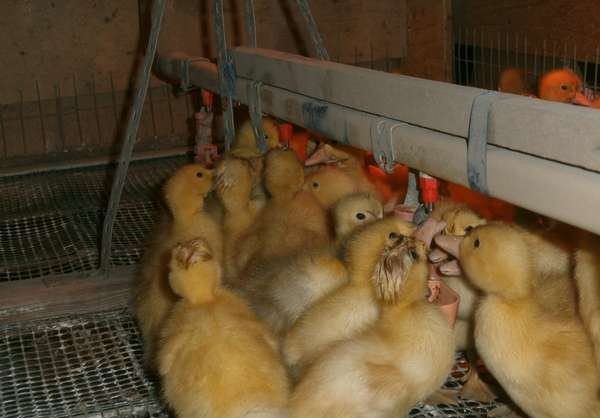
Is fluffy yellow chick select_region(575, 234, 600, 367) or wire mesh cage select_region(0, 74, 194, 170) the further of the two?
wire mesh cage select_region(0, 74, 194, 170)

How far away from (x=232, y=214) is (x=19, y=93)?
2.44m

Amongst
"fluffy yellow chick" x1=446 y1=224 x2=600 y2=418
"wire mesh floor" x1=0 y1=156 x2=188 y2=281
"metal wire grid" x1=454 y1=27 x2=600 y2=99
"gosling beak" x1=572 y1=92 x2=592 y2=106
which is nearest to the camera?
"fluffy yellow chick" x1=446 y1=224 x2=600 y2=418

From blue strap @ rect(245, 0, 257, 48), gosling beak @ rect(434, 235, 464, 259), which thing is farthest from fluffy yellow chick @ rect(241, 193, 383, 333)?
blue strap @ rect(245, 0, 257, 48)

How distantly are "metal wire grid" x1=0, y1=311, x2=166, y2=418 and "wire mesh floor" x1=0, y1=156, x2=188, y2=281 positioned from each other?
528 mm

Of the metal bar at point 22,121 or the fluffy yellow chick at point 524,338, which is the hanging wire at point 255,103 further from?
the metal bar at point 22,121

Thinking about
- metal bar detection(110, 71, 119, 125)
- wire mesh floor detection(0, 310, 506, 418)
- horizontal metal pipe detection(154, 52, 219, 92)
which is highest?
horizontal metal pipe detection(154, 52, 219, 92)

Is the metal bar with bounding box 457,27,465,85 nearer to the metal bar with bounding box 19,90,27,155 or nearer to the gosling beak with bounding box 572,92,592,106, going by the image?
the gosling beak with bounding box 572,92,592,106

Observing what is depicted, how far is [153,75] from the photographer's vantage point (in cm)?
504

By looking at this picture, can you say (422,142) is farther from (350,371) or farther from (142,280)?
(142,280)

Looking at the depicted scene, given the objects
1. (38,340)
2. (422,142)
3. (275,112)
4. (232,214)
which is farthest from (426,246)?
(38,340)

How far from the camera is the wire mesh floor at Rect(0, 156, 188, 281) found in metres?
3.52

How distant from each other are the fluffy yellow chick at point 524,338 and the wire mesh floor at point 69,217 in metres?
1.91

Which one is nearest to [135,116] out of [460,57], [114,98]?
[114,98]

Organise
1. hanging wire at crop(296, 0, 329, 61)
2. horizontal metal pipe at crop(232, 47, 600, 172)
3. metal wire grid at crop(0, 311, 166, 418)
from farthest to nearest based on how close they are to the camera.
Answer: hanging wire at crop(296, 0, 329, 61), metal wire grid at crop(0, 311, 166, 418), horizontal metal pipe at crop(232, 47, 600, 172)
